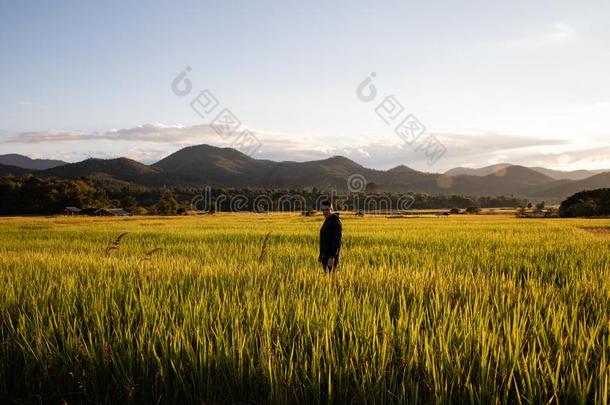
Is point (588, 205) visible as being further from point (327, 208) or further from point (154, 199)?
point (154, 199)

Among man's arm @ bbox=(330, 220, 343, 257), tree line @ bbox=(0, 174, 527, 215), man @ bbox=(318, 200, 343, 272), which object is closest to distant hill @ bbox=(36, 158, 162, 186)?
tree line @ bbox=(0, 174, 527, 215)

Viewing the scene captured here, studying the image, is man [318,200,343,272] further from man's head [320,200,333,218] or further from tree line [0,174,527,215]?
tree line [0,174,527,215]

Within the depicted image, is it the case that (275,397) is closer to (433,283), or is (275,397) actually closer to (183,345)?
(183,345)

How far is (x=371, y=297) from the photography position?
5266mm

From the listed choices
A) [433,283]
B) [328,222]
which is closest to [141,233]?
[328,222]

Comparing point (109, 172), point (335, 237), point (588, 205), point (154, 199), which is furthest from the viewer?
point (109, 172)

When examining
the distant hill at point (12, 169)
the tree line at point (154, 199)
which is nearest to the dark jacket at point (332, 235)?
the tree line at point (154, 199)

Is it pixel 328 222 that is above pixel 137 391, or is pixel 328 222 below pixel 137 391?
above

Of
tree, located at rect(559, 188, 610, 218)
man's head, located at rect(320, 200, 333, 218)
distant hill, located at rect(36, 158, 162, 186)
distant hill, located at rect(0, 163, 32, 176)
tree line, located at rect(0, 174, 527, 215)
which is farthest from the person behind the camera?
distant hill, located at rect(0, 163, 32, 176)

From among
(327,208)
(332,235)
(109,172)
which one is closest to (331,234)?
(332,235)

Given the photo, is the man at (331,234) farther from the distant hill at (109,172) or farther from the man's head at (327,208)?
the distant hill at (109,172)

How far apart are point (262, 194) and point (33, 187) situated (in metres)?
55.9

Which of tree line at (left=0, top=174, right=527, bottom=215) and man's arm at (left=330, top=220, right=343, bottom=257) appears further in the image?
tree line at (left=0, top=174, right=527, bottom=215)

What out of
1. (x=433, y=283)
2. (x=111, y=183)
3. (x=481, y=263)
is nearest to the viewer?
(x=433, y=283)
